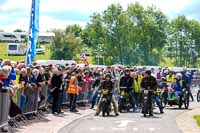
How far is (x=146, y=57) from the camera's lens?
3684 inches

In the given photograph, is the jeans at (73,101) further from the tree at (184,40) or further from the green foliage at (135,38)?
the tree at (184,40)

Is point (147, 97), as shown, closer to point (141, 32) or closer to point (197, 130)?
point (197, 130)

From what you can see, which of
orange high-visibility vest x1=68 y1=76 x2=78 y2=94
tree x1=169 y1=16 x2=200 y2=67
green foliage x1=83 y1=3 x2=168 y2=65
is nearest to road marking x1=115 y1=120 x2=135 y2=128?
orange high-visibility vest x1=68 y1=76 x2=78 y2=94

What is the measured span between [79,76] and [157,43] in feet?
216

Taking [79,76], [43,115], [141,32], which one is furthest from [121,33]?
[43,115]

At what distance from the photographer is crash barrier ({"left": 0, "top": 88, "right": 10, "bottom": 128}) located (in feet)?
47.2

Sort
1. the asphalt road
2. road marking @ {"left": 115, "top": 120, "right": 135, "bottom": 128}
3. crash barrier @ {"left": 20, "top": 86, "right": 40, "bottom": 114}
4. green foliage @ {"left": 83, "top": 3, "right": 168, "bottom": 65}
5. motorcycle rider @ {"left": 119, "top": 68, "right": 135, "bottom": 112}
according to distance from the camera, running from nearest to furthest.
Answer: the asphalt road, crash barrier @ {"left": 20, "top": 86, "right": 40, "bottom": 114}, road marking @ {"left": 115, "top": 120, "right": 135, "bottom": 128}, motorcycle rider @ {"left": 119, "top": 68, "right": 135, "bottom": 112}, green foliage @ {"left": 83, "top": 3, "right": 168, "bottom": 65}

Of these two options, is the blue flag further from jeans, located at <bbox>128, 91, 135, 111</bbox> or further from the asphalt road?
jeans, located at <bbox>128, 91, 135, 111</bbox>

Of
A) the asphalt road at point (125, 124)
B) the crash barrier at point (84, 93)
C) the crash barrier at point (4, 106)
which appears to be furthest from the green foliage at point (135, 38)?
the crash barrier at point (4, 106)

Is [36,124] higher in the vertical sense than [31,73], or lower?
lower

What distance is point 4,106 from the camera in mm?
14719

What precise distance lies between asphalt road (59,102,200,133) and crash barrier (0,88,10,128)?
9.21ft

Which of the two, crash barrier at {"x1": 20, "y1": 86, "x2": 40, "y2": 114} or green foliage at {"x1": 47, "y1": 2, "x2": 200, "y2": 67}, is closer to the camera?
crash barrier at {"x1": 20, "y1": 86, "x2": 40, "y2": 114}

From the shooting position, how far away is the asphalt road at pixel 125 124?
17853mm
